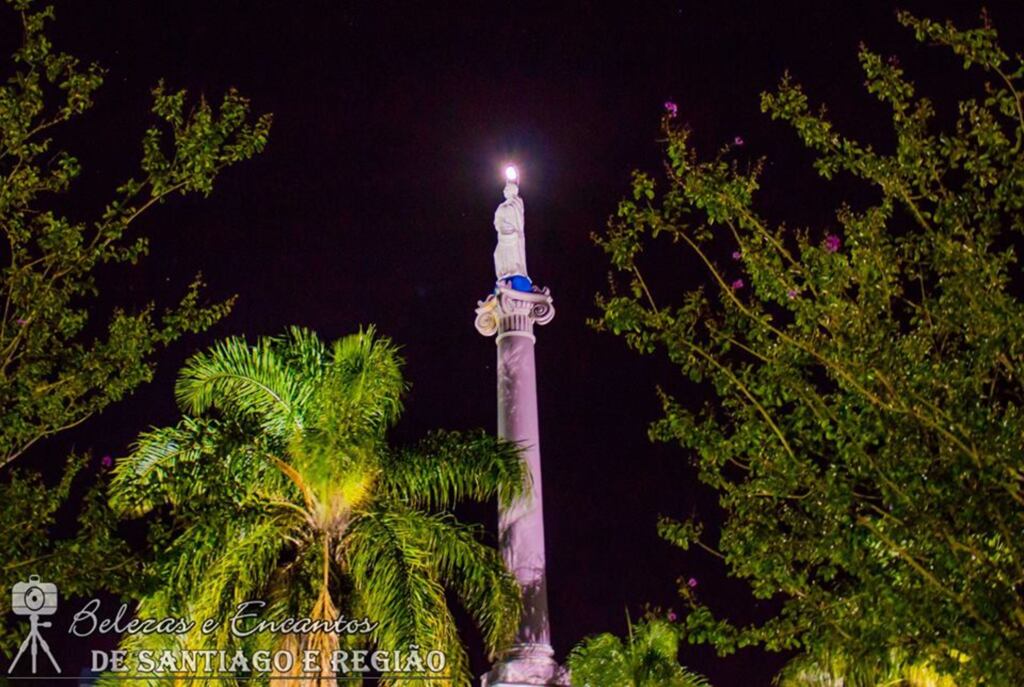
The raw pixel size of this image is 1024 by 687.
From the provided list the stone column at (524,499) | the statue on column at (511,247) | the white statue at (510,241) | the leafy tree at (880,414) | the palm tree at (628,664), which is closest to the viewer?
the leafy tree at (880,414)

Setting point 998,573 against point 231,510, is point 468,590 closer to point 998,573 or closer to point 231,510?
point 231,510

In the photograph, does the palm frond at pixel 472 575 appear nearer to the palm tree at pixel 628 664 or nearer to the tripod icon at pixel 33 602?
the tripod icon at pixel 33 602

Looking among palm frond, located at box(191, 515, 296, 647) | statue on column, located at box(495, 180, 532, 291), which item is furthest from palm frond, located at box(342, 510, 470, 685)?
statue on column, located at box(495, 180, 532, 291)

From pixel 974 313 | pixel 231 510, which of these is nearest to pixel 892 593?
pixel 974 313

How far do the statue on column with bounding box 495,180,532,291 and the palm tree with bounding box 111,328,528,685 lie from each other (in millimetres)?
12085

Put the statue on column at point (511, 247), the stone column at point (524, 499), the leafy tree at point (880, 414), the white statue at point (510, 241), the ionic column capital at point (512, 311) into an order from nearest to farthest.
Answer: the leafy tree at point (880, 414)
the stone column at point (524, 499)
the ionic column capital at point (512, 311)
the statue on column at point (511, 247)
the white statue at point (510, 241)

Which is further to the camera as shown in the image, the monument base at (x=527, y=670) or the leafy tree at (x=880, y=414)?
the monument base at (x=527, y=670)

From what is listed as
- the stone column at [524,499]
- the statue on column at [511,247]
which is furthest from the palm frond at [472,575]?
the statue on column at [511,247]

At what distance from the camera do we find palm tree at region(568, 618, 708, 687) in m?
24.7

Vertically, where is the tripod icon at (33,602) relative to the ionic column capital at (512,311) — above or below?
below

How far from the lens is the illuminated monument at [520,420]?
25.4 meters

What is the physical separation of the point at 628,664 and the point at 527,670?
1952 mm

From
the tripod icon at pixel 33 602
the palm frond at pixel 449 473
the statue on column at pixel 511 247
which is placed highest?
the statue on column at pixel 511 247

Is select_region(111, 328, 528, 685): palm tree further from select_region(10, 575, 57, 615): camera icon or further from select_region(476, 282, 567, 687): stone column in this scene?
select_region(476, 282, 567, 687): stone column
